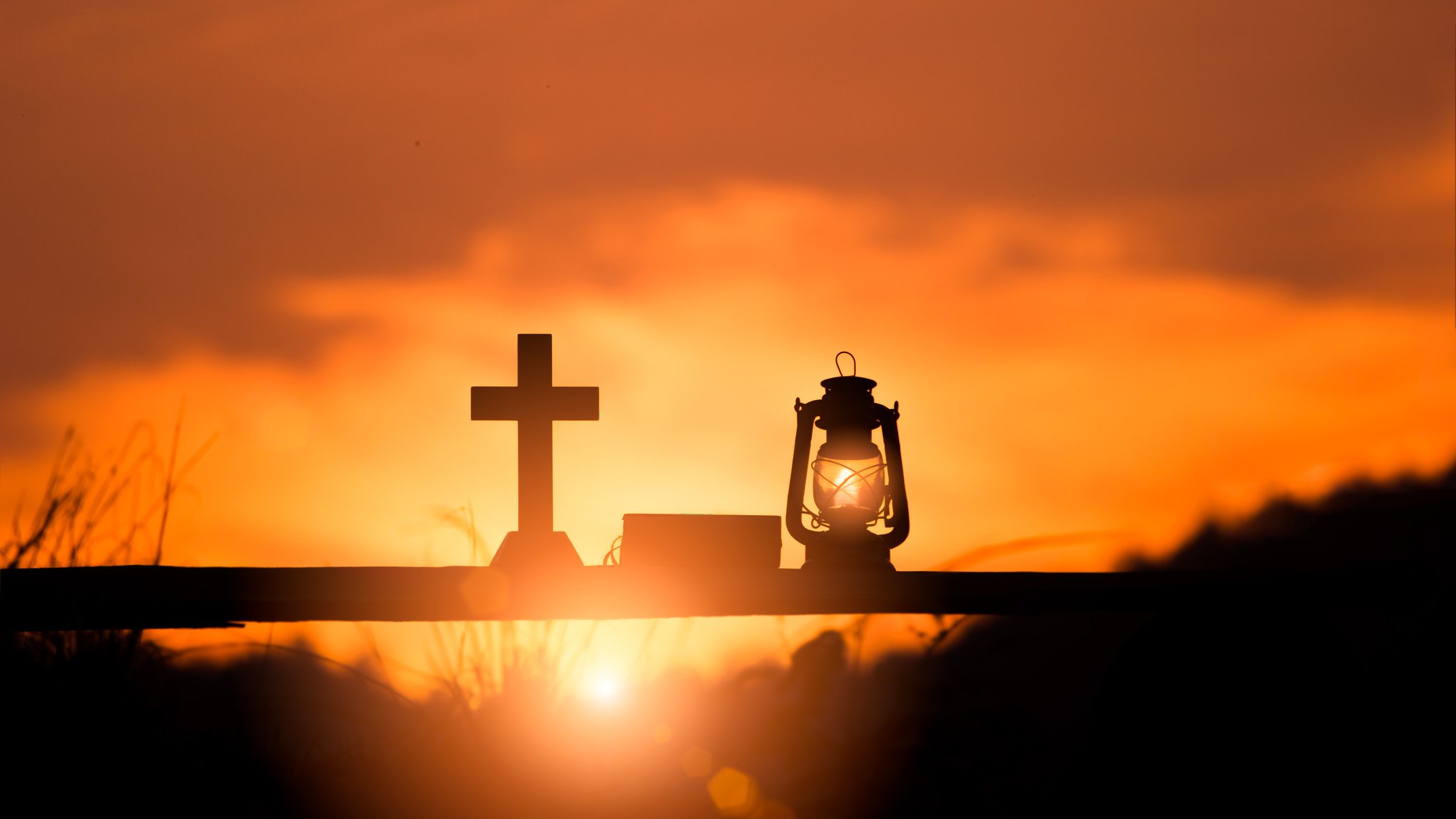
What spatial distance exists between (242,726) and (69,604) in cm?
69

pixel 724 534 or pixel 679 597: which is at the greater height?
pixel 724 534

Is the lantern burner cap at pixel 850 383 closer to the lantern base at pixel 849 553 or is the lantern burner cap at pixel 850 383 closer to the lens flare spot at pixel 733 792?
the lantern base at pixel 849 553

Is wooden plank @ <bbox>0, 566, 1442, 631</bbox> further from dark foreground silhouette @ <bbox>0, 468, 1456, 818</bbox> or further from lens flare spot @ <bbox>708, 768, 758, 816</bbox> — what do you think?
lens flare spot @ <bbox>708, 768, 758, 816</bbox>

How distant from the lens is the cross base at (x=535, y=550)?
4445 millimetres

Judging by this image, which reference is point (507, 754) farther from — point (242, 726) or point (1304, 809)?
point (1304, 809)

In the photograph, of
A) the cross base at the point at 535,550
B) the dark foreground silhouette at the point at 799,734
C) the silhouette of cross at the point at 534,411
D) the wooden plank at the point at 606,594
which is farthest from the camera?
the silhouette of cross at the point at 534,411

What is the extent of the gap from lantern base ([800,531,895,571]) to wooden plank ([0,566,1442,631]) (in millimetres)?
292

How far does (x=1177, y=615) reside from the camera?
12.9ft

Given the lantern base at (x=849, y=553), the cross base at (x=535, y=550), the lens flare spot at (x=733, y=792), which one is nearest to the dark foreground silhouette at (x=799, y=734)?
the lens flare spot at (x=733, y=792)

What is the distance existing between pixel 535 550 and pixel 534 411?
2.03ft

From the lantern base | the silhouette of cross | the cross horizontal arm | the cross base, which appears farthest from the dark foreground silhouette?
the cross horizontal arm

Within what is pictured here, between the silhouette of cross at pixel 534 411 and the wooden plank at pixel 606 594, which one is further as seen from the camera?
the silhouette of cross at pixel 534 411

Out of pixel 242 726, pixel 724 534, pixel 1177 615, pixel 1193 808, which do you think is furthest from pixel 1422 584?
pixel 242 726

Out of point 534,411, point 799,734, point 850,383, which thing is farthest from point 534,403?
point 799,734
